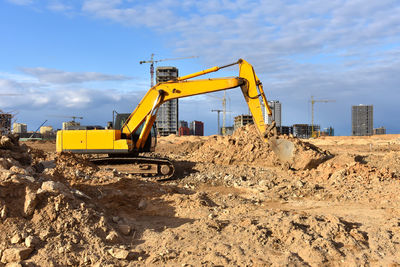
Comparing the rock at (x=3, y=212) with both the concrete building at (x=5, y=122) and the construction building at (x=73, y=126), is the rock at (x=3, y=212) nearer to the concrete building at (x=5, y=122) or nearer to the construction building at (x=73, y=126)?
the concrete building at (x=5, y=122)

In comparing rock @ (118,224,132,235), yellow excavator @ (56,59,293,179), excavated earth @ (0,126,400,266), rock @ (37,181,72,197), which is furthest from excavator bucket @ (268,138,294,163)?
rock @ (37,181,72,197)

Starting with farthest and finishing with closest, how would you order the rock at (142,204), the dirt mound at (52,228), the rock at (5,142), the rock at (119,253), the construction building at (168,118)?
the construction building at (168,118) → the rock at (5,142) → the rock at (142,204) → the rock at (119,253) → the dirt mound at (52,228)

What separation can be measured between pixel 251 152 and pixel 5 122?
878 centimetres

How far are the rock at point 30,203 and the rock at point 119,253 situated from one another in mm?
1279

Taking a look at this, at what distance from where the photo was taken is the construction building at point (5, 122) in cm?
788

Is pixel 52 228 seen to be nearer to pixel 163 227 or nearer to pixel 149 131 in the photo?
pixel 163 227

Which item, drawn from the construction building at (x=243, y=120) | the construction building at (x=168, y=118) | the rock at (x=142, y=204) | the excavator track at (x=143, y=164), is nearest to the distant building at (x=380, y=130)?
the construction building at (x=243, y=120)

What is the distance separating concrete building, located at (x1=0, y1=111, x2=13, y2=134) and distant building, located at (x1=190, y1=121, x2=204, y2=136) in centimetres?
5296

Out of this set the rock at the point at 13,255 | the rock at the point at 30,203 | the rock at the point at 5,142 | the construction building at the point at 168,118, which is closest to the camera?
the rock at the point at 13,255

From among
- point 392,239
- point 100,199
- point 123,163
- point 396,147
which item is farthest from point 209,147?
point 396,147

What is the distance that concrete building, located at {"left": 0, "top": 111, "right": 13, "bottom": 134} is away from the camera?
7.88m

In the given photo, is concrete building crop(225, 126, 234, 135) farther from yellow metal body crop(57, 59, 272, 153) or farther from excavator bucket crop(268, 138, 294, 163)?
excavator bucket crop(268, 138, 294, 163)

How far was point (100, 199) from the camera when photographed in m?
6.66

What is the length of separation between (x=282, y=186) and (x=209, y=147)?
5826 mm
